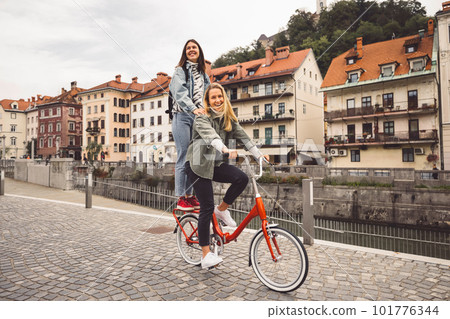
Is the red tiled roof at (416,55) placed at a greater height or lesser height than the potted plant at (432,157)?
greater

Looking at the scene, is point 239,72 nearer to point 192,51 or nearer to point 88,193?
point 88,193

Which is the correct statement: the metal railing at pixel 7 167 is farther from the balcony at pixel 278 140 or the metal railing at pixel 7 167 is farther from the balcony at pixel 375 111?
the balcony at pixel 375 111

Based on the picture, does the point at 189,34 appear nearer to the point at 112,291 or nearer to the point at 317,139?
the point at 112,291

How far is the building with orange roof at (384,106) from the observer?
23.0 meters

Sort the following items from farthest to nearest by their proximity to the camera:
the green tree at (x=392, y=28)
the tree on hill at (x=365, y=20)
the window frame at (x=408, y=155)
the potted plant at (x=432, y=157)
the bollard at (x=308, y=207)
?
the window frame at (x=408, y=155) → the potted plant at (x=432, y=157) → the green tree at (x=392, y=28) → the tree on hill at (x=365, y=20) → the bollard at (x=308, y=207)

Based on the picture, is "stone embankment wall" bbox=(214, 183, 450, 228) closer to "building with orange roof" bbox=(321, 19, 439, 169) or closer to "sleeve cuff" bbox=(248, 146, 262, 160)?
"sleeve cuff" bbox=(248, 146, 262, 160)

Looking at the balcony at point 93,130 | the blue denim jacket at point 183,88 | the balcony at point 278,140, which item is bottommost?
the blue denim jacket at point 183,88

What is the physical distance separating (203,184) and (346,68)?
28937 millimetres

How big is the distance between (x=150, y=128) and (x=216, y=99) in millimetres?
44200

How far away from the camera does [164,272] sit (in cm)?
325

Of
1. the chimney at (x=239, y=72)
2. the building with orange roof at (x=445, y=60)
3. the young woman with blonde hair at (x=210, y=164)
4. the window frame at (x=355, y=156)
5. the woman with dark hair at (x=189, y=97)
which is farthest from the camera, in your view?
the chimney at (x=239, y=72)

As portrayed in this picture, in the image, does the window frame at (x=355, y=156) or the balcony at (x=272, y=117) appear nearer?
the window frame at (x=355, y=156)

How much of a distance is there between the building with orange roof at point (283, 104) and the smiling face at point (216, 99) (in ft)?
91.5

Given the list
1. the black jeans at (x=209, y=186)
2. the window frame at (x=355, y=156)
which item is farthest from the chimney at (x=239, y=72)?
the black jeans at (x=209, y=186)
